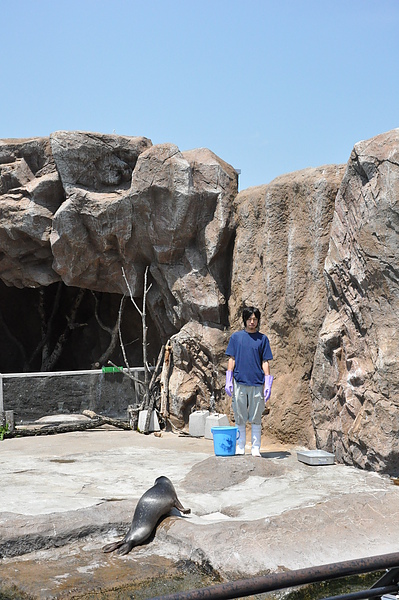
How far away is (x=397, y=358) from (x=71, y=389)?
16.7 feet

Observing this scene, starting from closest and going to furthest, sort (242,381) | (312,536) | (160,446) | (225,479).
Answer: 1. (312,536)
2. (225,479)
3. (242,381)
4. (160,446)

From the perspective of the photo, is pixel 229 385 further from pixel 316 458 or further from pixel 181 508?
pixel 181 508

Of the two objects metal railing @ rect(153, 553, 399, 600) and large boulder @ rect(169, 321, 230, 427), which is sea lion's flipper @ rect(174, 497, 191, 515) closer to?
metal railing @ rect(153, 553, 399, 600)

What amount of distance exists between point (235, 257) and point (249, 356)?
2718 mm

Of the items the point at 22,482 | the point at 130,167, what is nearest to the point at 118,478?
the point at 22,482

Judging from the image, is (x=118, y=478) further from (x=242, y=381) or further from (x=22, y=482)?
(x=242, y=381)

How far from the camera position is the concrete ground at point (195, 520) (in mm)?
4199

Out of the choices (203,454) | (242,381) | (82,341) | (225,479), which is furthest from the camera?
(82,341)

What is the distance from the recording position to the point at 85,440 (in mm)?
8820

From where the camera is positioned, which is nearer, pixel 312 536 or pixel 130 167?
pixel 312 536

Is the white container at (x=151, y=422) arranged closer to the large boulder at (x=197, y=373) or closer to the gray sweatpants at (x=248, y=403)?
the large boulder at (x=197, y=373)

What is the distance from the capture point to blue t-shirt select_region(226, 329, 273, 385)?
6996 mm

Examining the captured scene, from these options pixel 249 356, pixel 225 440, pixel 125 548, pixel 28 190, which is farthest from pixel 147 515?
pixel 28 190

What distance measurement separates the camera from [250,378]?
698 centimetres
